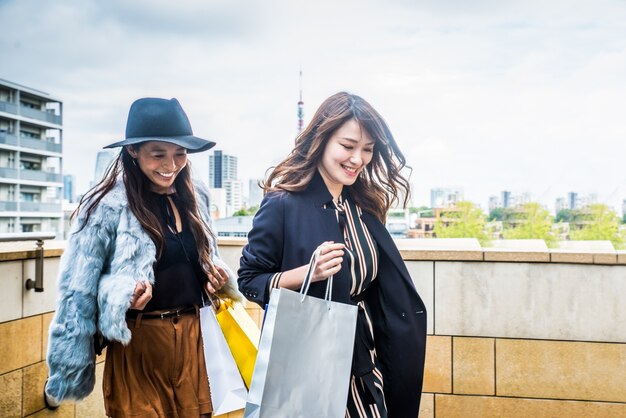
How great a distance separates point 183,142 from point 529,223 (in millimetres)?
107219

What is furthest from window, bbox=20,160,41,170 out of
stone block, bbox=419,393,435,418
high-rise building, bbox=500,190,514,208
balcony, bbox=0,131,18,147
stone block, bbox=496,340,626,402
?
stone block, bbox=496,340,626,402

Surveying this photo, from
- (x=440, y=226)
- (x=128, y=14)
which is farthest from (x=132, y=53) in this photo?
(x=440, y=226)

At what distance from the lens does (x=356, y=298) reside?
2.25m

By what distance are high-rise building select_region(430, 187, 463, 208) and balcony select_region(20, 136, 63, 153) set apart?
6800cm

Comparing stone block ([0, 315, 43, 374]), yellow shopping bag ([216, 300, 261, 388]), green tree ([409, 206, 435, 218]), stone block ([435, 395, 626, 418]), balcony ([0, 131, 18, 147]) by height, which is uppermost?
balcony ([0, 131, 18, 147])

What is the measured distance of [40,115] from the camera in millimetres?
99250

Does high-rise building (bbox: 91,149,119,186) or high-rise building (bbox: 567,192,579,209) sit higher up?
high-rise building (bbox: 567,192,579,209)

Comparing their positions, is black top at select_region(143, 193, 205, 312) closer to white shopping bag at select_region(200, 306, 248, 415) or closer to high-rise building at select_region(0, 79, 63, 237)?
white shopping bag at select_region(200, 306, 248, 415)

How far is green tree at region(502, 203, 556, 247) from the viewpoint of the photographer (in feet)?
312

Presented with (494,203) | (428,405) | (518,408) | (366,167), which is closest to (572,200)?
(494,203)

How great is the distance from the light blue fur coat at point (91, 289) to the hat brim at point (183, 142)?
0.79ft

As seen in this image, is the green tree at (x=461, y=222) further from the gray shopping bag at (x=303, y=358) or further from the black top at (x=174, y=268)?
the gray shopping bag at (x=303, y=358)

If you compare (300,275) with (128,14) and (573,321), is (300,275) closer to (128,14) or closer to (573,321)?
(573,321)

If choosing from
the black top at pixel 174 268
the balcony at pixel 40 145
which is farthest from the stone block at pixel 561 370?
the balcony at pixel 40 145
